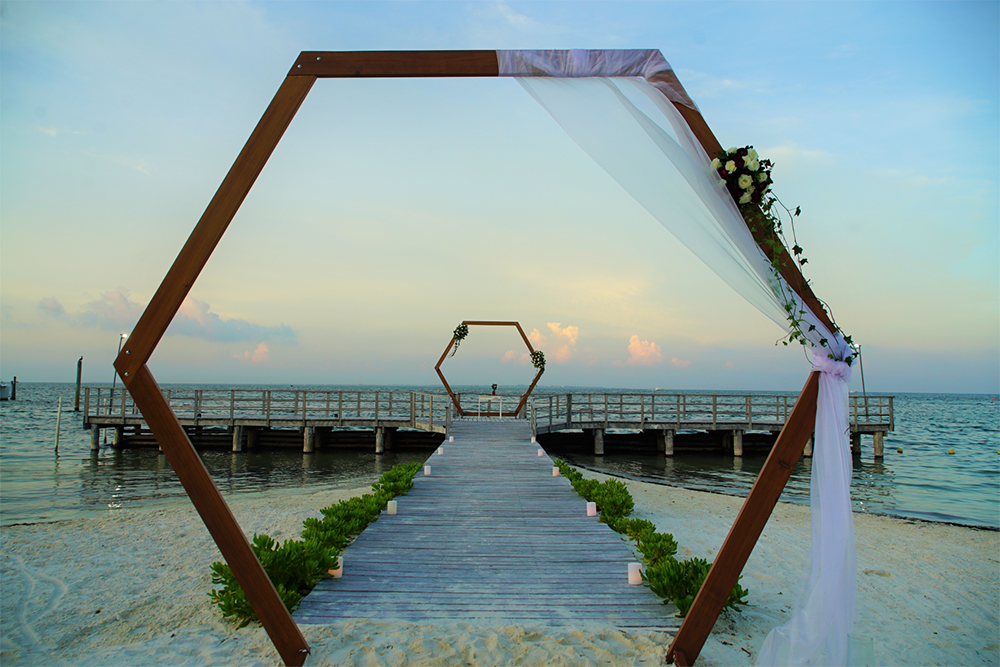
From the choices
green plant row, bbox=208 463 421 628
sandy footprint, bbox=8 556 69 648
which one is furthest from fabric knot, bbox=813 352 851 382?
sandy footprint, bbox=8 556 69 648

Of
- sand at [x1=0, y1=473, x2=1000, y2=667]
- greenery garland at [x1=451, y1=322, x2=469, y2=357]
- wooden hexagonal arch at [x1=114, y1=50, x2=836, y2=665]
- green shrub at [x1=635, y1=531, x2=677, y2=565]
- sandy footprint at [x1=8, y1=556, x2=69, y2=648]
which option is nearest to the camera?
wooden hexagonal arch at [x1=114, y1=50, x2=836, y2=665]

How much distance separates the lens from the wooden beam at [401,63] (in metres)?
3.50

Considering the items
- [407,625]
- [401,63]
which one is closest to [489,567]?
[407,625]

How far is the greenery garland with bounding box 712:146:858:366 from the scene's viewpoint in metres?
3.10

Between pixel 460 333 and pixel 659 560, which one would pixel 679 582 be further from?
pixel 460 333

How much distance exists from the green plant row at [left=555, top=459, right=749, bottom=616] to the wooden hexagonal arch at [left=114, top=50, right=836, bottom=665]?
526 millimetres

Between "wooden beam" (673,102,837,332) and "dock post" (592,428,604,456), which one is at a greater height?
"wooden beam" (673,102,837,332)

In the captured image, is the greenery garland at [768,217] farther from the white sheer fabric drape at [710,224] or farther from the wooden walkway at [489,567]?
the wooden walkway at [489,567]

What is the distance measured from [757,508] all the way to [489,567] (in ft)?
8.96

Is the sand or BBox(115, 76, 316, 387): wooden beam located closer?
BBox(115, 76, 316, 387): wooden beam

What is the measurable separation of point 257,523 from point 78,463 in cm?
1132

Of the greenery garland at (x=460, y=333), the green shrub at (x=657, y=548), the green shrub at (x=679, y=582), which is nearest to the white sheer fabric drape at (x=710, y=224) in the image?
the green shrub at (x=679, y=582)

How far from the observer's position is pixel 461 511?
6.96 meters

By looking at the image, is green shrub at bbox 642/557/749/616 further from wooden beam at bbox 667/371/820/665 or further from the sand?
wooden beam at bbox 667/371/820/665
